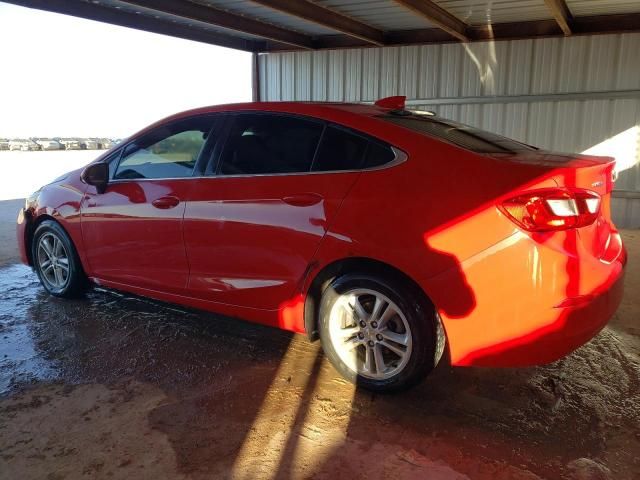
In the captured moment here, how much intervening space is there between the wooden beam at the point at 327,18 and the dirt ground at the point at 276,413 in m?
4.77

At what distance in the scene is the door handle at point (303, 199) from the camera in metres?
2.88

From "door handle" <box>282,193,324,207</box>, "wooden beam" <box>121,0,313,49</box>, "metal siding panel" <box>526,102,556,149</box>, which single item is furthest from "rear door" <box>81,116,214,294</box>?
"metal siding panel" <box>526,102,556,149</box>

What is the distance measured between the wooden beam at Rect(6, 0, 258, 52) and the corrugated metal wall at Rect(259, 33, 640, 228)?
2.17 m

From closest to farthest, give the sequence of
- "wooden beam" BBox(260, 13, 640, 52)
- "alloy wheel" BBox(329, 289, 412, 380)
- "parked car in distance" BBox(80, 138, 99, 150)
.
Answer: "alloy wheel" BBox(329, 289, 412, 380)
"wooden beam" BBox(260, 13, 640, 52)
"parked car in distance" BBox(80, 138, 99, 150)

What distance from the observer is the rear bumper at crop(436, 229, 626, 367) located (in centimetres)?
234

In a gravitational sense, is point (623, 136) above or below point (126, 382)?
above

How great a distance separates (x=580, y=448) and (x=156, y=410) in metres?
2.05

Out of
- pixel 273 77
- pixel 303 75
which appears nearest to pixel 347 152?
pixel 303 75

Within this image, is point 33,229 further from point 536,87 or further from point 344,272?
point 536,87

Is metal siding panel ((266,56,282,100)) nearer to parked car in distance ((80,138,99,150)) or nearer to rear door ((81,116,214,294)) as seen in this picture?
rear door ((81,116,214,294))

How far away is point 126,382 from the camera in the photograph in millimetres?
3047

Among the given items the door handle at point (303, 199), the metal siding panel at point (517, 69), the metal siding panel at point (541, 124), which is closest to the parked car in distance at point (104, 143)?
the metal siding panel at point (517, 69)

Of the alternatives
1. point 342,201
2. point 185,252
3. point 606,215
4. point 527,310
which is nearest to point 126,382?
point 185,252

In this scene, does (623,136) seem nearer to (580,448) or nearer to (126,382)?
(580,448)
